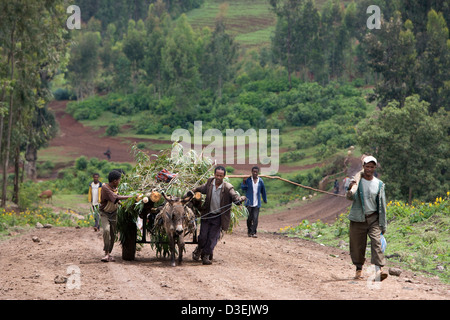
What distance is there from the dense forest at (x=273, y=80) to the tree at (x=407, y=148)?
0.06 metres

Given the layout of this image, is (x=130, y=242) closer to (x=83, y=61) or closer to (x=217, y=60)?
(x=217, y=60)

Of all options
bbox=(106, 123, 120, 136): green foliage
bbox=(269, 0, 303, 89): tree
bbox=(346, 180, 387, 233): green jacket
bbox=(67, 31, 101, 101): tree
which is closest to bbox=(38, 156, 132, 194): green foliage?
bbox=(106, 123, 120, 136): green foliage

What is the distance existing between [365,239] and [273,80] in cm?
6004

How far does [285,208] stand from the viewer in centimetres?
3234

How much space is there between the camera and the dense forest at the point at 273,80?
93.7ft

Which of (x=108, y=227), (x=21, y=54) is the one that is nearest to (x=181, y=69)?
(x=21, y=54)

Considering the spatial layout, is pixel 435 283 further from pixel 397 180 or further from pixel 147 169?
pixel 397 180

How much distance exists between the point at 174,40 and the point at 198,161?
179 feet

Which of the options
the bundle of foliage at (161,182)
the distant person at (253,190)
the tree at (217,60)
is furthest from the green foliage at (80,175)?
the bundle of foliage at (161,182)

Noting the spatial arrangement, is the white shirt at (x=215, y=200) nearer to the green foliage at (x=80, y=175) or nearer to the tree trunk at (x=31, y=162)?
the green foliage at (x=80, y=175)

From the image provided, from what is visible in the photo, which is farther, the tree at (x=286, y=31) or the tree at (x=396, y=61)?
the tree at (x=286, y=31)

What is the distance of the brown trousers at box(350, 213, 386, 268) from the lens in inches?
380

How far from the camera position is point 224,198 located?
11586mm

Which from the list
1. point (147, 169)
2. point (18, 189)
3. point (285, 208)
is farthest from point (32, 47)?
point (147, 169)
